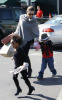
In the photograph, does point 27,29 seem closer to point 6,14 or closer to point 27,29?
point 27,29

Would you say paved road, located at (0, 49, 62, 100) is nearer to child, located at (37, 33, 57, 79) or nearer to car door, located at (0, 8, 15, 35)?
child, located at (37, 33, 57, 79)

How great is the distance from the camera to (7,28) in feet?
47.5

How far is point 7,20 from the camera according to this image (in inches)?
576

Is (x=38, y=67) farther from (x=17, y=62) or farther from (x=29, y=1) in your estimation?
(x=29, y=1)

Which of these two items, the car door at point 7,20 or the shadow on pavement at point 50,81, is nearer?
the shadow on pavement at point 50,81

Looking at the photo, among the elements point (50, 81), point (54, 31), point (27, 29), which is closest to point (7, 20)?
point (54, 31)

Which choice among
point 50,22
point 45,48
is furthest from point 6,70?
point 50,22

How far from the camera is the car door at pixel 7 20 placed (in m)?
14.5

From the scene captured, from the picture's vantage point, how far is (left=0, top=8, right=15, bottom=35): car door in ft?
47.6

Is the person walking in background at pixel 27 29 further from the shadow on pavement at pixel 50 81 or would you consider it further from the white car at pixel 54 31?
the white car at pixel 54 31

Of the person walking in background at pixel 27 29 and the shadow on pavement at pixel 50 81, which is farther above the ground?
the person walking in background at pixel 27 29

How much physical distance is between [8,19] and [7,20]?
92 mm

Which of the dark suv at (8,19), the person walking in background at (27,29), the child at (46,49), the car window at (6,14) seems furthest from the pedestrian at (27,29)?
the car window at (6,14)

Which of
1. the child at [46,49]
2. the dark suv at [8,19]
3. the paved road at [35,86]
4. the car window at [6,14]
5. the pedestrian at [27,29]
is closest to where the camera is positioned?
the paved road at [35,86]
